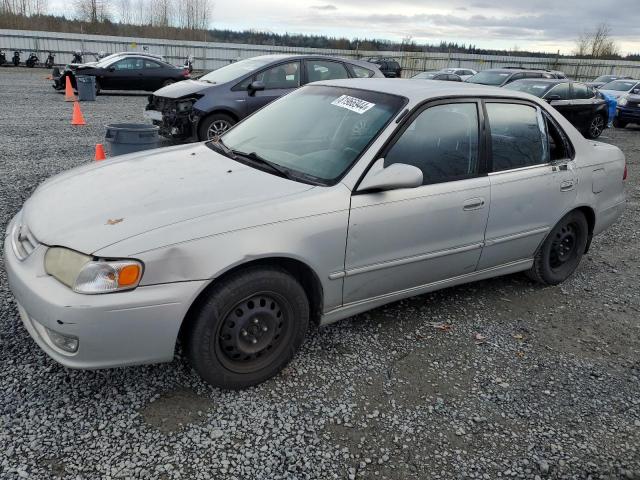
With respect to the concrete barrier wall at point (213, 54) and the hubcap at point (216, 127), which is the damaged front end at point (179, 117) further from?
the concrete barrier wall at point (213, 54)

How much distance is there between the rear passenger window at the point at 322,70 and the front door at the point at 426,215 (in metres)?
5.66

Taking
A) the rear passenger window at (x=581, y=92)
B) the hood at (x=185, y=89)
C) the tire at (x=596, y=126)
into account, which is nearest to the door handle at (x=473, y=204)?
the hood at (x=185, y=89)

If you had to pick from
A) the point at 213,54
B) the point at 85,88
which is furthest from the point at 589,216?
the point at 213,54

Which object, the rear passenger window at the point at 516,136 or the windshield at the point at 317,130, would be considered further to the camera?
the rear passenger window at the point at 516,136

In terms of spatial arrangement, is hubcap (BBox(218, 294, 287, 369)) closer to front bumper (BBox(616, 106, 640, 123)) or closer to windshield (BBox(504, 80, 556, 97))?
windshield (BBox(504, 80, 556, 97))

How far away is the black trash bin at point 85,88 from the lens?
15.0 m

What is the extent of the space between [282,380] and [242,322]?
484mm

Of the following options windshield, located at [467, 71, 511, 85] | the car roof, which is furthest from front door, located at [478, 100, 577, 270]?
windshield, located at [467, 71, 511, 85]

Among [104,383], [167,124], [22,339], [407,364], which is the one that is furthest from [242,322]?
[167,124]

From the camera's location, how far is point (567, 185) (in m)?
4.08

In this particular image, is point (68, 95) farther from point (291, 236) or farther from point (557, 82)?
point (291, 236)

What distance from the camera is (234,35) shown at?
201 ft

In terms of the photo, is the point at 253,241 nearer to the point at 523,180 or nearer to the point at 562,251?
the point at 523,180

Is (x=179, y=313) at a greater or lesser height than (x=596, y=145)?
lesser
